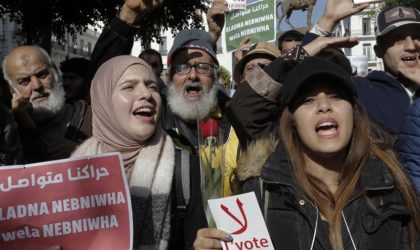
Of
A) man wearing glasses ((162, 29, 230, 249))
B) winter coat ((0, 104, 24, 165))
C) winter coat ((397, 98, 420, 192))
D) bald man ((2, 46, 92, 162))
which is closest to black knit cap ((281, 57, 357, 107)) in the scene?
winter coat ((397, 98, 420, 192))

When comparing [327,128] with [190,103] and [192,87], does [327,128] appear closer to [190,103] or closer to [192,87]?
[190,103]

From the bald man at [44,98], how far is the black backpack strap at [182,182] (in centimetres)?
101

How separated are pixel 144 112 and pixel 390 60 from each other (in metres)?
1.58

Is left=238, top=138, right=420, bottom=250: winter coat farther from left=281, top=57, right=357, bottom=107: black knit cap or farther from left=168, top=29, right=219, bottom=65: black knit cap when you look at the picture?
left=168, top=29, right=219, bottom=65: black knit cap

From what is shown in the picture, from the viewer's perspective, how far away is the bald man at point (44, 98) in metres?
3.70

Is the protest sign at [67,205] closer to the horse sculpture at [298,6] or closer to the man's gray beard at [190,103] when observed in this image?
the man's gray beard at [190,103]

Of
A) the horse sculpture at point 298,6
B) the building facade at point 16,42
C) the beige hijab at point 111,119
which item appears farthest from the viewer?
the building facade at point 16,42

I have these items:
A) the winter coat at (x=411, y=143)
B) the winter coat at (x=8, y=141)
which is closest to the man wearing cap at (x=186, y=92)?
the winter coat at (x=8, y=141)

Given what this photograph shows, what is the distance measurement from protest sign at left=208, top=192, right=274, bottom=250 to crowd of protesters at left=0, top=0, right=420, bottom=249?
0.12 ft

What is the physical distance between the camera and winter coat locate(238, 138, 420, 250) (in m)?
2.31

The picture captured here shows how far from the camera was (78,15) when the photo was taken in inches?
688

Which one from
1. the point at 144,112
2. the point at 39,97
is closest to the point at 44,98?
the point at 39,97

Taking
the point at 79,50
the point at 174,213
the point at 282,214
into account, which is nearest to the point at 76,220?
the point at 174,213

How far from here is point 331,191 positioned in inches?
97.4
